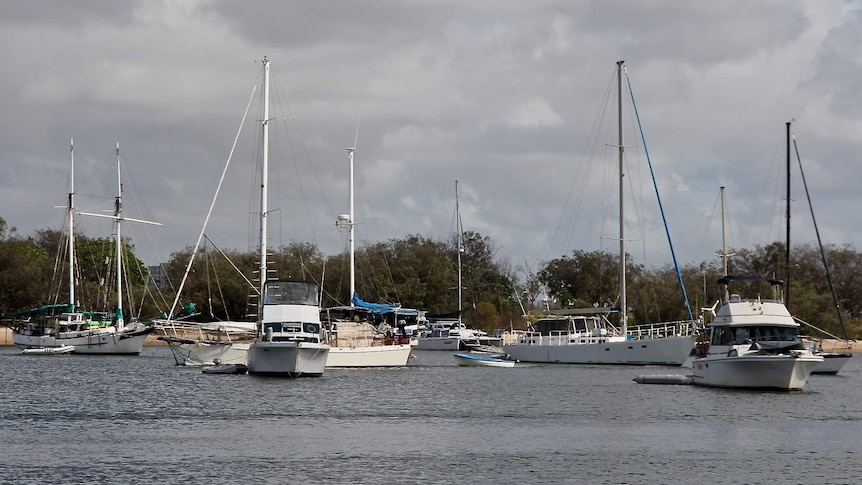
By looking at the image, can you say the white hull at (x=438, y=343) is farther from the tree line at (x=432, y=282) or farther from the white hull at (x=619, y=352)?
the white hull at (x=619, y=352)

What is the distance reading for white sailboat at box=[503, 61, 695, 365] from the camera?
91.9 meters

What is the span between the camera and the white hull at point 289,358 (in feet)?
226

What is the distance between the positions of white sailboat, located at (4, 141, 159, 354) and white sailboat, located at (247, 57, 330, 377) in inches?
1614

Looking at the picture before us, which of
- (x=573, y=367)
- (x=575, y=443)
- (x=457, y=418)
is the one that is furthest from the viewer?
(x=573, y=367)

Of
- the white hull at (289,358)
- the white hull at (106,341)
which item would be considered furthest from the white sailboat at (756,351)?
the white hull at (106,341)

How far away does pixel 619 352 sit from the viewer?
9400cm

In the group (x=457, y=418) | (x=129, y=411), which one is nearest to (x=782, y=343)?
(x=457, y=418)

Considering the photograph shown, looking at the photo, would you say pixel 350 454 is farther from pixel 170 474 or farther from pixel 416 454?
pixel 170 474

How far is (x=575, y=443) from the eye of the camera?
44.1 meters

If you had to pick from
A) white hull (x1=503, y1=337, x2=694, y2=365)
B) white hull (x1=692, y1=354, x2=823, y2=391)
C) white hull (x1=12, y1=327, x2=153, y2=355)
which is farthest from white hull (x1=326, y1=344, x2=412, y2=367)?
white hull (x1=12, y1=327, x2=153, y2=355)

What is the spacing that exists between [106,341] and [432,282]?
6307cm

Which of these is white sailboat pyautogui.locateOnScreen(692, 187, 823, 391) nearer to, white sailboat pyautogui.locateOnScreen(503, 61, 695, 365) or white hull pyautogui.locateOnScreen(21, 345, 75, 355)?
white sailboat pyautogui.locateOnScreen(503, 61, 695, 365)

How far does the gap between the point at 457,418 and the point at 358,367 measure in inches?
1224

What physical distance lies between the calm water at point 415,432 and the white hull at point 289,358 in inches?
30.4
